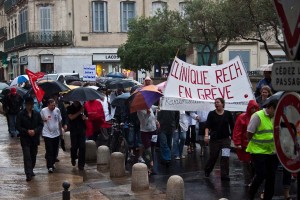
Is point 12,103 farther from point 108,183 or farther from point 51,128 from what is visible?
point 108,183

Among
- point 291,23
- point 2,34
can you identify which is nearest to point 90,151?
point 291,23

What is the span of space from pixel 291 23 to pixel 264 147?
16.6 feet

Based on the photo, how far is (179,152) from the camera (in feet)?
51.6

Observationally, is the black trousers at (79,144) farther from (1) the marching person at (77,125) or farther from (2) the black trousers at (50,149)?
(2) the black trousers at (50,149)

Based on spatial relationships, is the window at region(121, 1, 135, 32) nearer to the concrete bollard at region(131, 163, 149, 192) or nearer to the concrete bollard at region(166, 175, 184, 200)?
the concrete bollard at region(131, 163, 149, 192)

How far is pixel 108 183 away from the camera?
12703mm

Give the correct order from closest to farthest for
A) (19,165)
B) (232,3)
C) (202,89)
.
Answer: (202,89), (19,165), (232,3)

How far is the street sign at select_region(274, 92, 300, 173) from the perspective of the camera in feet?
15.4

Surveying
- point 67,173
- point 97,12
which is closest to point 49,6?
point 97,12

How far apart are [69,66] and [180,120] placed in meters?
33.5

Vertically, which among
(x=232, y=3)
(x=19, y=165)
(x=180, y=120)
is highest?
(x=232, y=3)

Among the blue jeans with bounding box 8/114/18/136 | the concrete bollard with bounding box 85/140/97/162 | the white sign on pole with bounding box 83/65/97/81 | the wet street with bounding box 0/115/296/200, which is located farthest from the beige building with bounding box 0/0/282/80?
the wet street with bounding box 0/115/296/200

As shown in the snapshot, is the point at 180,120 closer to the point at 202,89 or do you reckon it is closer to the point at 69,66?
the point at 202,89

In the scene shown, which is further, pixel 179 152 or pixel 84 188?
pixel 179 152
